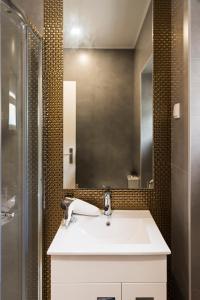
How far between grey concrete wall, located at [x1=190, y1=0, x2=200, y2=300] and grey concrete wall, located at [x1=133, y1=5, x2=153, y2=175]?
45cm

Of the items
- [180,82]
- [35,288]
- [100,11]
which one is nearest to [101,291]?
[35,288]

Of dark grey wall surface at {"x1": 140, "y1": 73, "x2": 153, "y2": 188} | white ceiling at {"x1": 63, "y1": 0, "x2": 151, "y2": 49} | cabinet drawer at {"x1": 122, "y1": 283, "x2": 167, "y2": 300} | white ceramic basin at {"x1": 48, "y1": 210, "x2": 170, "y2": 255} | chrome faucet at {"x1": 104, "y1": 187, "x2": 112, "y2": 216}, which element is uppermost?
white ceiling at {"x1": 63, "y1": 0, "x2": 151, "y2": 49}

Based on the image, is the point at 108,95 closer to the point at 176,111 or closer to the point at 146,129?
the point at 146,129

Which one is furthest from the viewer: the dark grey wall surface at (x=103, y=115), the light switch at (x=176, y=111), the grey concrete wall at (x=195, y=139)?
the dark grey wall surface at (x=103, y=115)

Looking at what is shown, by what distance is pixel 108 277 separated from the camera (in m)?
1.26

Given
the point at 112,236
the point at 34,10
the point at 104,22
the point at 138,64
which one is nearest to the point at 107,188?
the point at 112,236

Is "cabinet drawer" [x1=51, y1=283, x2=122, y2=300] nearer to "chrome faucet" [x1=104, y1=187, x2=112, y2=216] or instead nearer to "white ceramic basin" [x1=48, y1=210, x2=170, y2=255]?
"white ceramic basin" [x1=48, y1=210, x2=170, y2=255]

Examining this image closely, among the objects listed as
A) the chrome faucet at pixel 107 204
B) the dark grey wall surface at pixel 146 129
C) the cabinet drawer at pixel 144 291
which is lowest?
the cabinet drawer at pixel 144 291

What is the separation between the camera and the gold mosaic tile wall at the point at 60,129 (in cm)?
182

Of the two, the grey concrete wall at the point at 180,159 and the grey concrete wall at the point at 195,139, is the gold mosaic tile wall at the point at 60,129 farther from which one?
the grey concrete wall at the point at 195,139

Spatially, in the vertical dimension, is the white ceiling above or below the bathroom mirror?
above

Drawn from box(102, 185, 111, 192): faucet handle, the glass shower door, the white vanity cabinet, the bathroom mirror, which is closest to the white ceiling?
the bathroom mirror

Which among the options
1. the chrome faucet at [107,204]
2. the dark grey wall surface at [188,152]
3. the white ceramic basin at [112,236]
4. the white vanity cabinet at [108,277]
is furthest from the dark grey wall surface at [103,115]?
the white vanity cabinet at [108,277]

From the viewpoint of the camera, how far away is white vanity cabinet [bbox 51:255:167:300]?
1.25 meters
